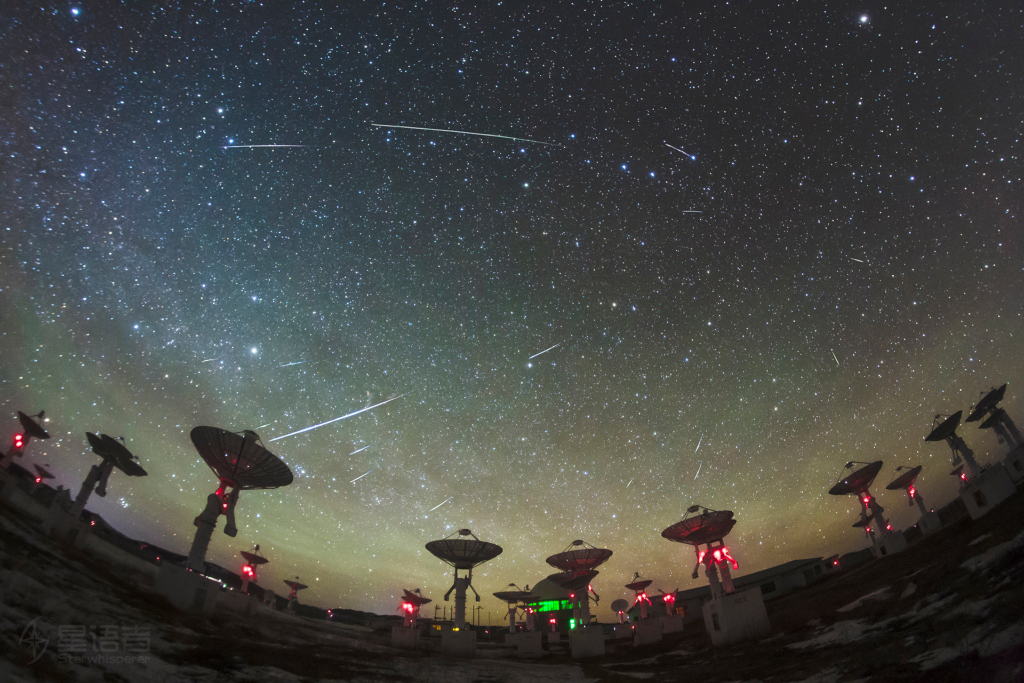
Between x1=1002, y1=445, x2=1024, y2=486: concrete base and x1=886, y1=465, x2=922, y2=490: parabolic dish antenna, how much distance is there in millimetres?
19862

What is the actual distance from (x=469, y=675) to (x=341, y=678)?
6742mm

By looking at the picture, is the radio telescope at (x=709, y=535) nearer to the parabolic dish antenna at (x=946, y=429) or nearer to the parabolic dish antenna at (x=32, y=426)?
the parabolic dish antenna at (x=946, y=429)

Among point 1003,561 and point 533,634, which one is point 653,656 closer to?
point 533,634

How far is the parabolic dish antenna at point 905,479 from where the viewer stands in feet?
155

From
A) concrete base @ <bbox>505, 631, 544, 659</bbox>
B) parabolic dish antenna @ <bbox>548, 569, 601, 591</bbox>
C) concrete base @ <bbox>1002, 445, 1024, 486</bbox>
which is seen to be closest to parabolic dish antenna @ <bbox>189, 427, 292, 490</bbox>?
concrete base @ <bbox>505, 631, 544, 659</bbox>

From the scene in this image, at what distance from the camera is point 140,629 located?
1614 cm

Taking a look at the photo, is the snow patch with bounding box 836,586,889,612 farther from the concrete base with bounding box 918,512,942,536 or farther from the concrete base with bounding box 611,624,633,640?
the concrete base with bounding box 611,624,633,640

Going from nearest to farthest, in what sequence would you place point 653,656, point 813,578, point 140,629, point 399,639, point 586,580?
point 140,629
point 653,656
point 399,639
point 586,580
point 813,578

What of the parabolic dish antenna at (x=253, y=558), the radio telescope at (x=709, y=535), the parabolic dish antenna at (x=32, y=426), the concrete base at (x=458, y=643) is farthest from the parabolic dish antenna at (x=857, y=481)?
the parabolic dish antenna at (x=32, y=426)

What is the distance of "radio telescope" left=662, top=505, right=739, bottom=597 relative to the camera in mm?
33594

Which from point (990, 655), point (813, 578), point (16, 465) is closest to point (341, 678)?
point (990, 655)

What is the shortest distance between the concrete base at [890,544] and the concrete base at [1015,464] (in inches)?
562

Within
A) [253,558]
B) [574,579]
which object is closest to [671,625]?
[574,579]

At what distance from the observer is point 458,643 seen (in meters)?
31.2
